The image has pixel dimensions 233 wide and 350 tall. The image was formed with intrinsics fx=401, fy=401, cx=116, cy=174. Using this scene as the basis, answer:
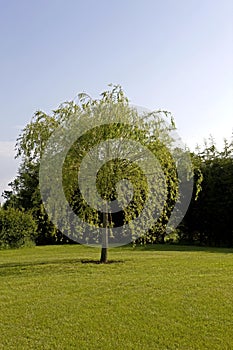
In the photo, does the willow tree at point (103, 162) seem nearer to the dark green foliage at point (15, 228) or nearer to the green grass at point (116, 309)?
the green grass at point (116, 309)

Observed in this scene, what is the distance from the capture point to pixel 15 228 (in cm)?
2050

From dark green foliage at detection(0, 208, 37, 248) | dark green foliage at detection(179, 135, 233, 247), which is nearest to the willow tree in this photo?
dark green foliage at detection(0, 208, 37, 248)

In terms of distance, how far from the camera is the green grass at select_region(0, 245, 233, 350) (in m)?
5.23

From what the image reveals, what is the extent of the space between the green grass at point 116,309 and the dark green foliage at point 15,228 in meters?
9.71

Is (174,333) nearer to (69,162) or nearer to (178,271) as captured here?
(178,271)

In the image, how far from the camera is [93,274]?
9945 millimetres

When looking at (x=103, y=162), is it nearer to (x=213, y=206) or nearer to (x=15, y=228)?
(x=15, y=228)

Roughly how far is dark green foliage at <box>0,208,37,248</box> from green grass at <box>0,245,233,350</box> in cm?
Answer: 971

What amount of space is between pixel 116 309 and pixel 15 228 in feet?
48.7

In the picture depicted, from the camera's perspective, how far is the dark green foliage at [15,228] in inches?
796

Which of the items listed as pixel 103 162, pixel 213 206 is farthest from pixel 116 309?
pixel 213 206

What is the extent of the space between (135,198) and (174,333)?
5741mm

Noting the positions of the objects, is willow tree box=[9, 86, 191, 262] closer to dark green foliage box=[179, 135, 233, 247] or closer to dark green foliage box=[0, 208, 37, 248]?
dark green foliage box=[0, 208, 37, 248]

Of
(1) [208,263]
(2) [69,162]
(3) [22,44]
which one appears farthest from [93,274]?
(3) [22,44]
